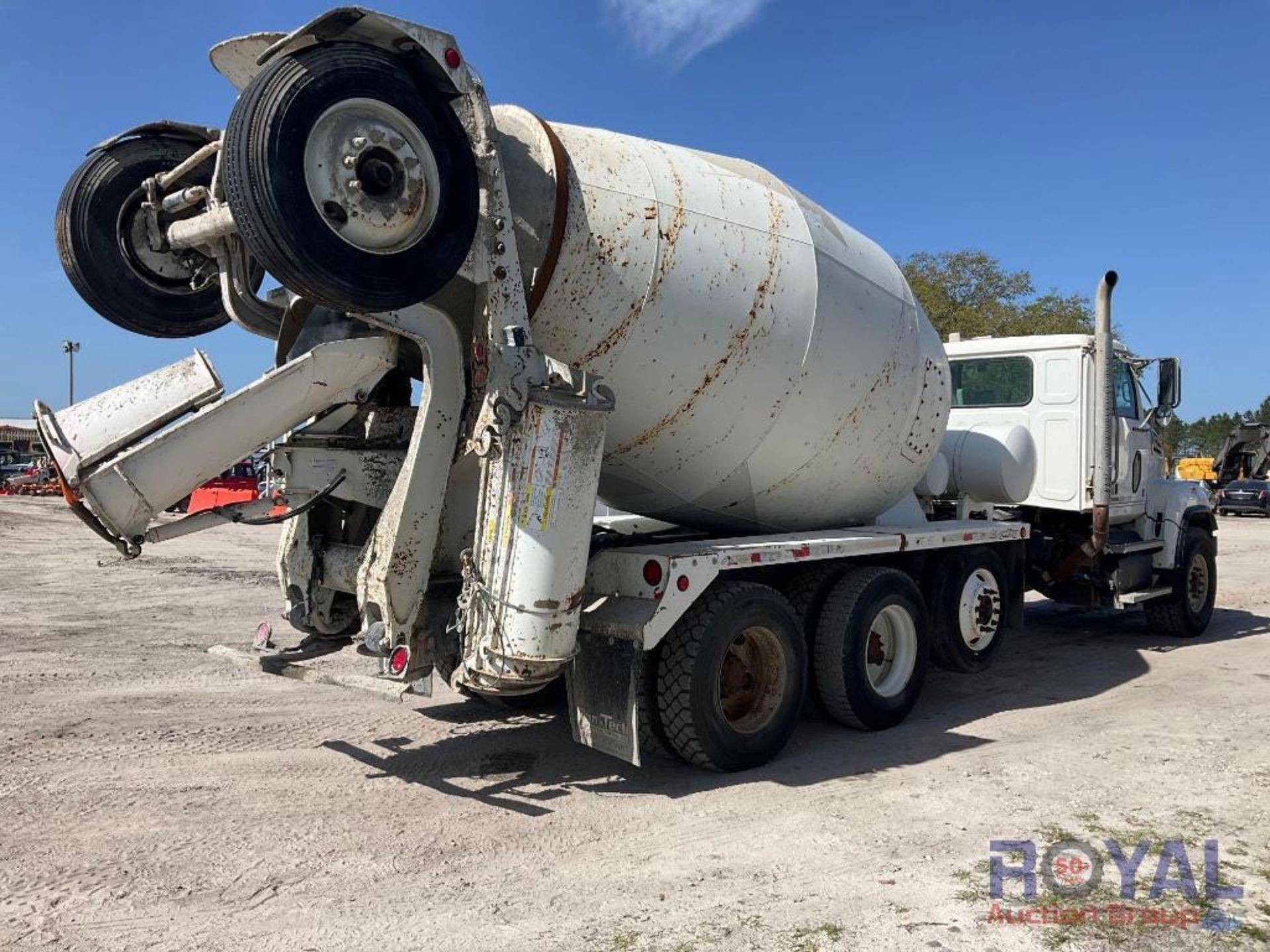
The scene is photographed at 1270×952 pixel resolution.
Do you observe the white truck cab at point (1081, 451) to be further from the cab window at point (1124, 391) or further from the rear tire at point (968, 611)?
the rear tire at point (968, 611)

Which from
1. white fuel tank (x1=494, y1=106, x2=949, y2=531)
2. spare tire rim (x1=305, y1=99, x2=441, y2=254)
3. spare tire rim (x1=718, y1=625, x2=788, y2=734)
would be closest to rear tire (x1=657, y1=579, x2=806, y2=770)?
spare tire rim (x1=718, y1=625, x2=788, y2=734)

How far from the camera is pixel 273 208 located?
406 cm

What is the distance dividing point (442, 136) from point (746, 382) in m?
2.29

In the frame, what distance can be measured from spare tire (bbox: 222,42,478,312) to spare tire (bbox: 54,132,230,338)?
1201 millimetres

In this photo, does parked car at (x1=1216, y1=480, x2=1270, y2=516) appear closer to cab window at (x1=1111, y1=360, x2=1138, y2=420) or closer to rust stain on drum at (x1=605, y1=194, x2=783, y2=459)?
cab window at (x1=1111, y1=360, x2=1138, y2=420)

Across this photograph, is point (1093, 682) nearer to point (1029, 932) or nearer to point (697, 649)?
point (697, 649)

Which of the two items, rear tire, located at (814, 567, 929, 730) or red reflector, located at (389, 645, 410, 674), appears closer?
red reflector, located at (389, 645, 410, 674)

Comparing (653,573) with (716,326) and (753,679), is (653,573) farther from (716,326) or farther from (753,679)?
(716,326)

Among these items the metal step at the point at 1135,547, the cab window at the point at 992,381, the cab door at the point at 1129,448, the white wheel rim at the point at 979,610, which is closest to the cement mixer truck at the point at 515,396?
the white wheel rim at the point at 979,610

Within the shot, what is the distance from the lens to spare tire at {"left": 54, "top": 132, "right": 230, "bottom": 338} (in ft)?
17.1

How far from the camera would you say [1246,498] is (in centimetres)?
3259

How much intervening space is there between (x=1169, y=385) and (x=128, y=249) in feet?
30.5

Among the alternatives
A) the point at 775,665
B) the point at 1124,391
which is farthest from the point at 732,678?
the point at 1124,391

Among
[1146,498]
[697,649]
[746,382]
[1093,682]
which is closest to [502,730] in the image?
[697,649]
